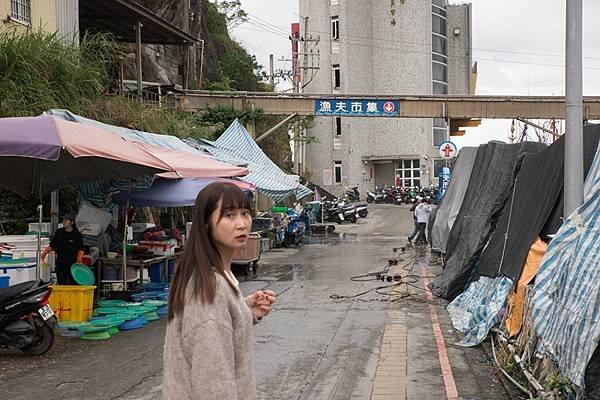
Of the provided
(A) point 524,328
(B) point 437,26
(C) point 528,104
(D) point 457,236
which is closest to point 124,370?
(A) point 524,328

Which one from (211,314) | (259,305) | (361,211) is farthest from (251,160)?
(211,314)

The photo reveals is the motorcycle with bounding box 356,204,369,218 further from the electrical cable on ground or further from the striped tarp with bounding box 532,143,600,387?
the striped tarp with bounding box 532,143,600,387

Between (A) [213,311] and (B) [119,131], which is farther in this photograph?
(B) [119,131]

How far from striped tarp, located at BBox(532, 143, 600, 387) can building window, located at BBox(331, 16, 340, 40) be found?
48.4 metres

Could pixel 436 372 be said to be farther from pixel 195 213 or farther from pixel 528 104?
pixel 528 104

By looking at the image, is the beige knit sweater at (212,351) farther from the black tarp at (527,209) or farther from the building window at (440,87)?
the building window at (440,87)

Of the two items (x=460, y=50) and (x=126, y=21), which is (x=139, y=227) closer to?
(x=126, y=21)

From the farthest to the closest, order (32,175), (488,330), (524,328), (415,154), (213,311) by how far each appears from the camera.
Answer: (415,154), (32,175), (488,330), (524,328), (213,311)

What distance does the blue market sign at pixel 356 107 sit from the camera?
3222 centimetres

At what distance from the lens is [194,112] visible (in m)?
30.0

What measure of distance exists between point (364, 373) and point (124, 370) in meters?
2.61

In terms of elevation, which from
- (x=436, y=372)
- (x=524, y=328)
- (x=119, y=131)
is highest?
(x=119, y=131)

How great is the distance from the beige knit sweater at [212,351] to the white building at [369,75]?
1953 inches

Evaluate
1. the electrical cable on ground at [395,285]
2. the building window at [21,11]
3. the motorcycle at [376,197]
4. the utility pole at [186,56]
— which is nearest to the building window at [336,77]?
the motorcycle at [376,197]
